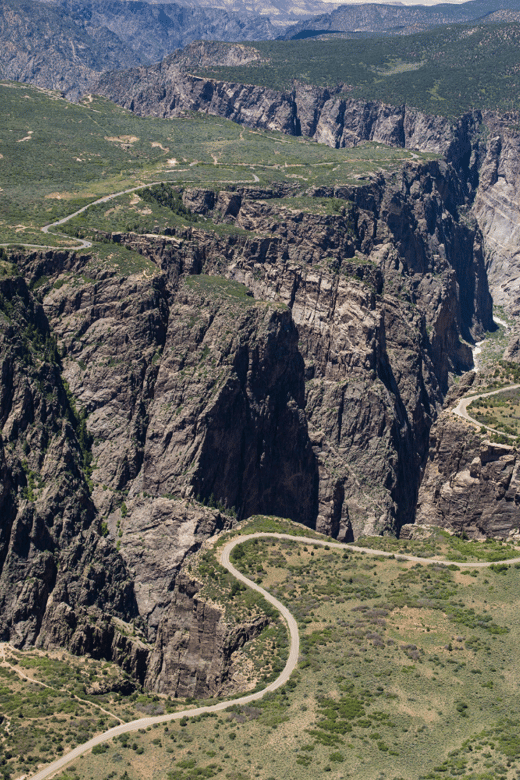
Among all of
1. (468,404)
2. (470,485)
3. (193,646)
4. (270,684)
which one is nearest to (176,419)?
(468,404)

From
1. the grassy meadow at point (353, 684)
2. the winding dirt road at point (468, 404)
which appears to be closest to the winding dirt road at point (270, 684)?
the grassy meadow at point (353, 684)

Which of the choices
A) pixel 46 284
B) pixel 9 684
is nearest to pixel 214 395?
pixel 46 284

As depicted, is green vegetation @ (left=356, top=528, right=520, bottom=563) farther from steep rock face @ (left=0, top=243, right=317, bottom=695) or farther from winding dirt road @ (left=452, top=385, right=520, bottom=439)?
steep rock face @ (left=0, top=243, right=317, bottom=695)

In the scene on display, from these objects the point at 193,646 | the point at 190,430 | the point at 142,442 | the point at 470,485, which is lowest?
the point at 193,646

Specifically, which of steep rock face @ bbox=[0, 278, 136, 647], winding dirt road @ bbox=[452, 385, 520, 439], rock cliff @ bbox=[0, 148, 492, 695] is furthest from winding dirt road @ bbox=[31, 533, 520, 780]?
steep rock face @ bbox=[0, 278, 136, 647]

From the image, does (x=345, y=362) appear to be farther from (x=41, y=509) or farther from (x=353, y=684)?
(x=353, y=684)
